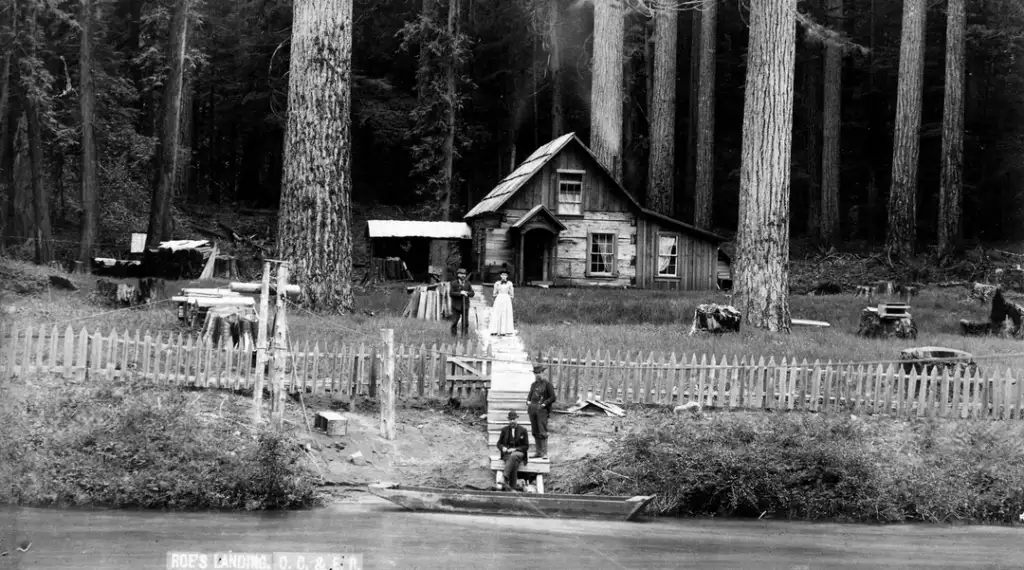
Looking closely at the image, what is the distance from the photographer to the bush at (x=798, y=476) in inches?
596

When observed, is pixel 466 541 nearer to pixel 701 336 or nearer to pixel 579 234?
pixel 701 336

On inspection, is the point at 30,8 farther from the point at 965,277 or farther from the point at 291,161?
the point at 965,277

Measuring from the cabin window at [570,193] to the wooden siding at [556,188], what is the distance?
14cm

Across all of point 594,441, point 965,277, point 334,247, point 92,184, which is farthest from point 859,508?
point 92,184

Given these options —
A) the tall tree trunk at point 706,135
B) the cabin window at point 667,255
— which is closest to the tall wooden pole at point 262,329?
the cabin window at point 667,255

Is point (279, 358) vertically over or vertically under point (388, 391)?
over

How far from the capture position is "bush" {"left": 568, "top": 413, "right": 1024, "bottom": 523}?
49.6 ft

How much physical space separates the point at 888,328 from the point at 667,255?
45.3 feet

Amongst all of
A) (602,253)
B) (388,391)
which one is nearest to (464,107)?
(602,253)

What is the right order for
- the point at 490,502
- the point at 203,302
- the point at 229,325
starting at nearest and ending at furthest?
the point at 490,502 → the point at 229,325 → the point at 203,302

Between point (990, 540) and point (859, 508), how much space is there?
1779 millimetres

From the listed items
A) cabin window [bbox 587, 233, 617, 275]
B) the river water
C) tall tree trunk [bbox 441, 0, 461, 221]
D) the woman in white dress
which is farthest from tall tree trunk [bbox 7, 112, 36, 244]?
the river water

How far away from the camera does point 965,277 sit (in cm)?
3744

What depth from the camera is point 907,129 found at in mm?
39438
